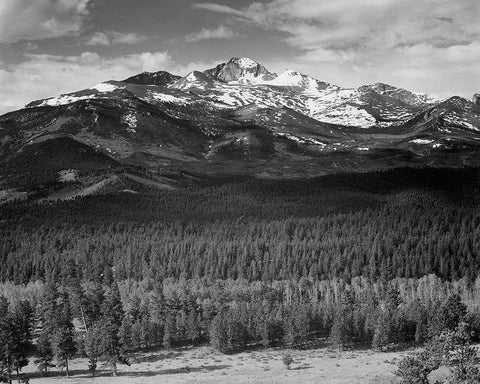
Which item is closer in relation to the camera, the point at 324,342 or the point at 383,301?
the point at 324,342

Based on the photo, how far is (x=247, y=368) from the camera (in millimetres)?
123375

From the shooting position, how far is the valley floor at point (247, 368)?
371 feet

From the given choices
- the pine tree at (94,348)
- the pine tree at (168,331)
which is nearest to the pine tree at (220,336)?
the pine tree at (168,331)

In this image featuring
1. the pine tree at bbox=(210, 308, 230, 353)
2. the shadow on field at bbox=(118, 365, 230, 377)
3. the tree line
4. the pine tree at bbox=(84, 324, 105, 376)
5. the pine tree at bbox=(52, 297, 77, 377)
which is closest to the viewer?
the shadow on field at bbox=(118, 365, 230, 377)

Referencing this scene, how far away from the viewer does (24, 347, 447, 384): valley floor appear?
113000mm

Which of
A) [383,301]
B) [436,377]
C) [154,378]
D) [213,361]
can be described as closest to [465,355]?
[436,377]

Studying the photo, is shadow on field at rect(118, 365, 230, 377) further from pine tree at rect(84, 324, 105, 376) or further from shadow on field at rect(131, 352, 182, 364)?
shadow on field at rect(131, 352, 182, 364)

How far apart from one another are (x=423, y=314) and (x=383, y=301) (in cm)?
2681

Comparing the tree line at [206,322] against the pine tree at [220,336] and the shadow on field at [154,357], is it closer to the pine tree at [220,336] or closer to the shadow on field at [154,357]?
the pine tree at [220,336]

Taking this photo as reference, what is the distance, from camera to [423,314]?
148m

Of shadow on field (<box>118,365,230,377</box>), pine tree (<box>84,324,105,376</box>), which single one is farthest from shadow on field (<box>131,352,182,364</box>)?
pine tree (<box>84,324,105,376</box>)

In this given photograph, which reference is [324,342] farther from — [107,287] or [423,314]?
[107,287]

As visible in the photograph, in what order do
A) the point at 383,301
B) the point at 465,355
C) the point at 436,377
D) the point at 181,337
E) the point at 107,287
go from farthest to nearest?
the point at 107,287 → the point at 383,301 → the point at 181,337 → the point at 436,377 → the point at 465,355

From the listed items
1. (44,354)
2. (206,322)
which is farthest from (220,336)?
(44,354)
